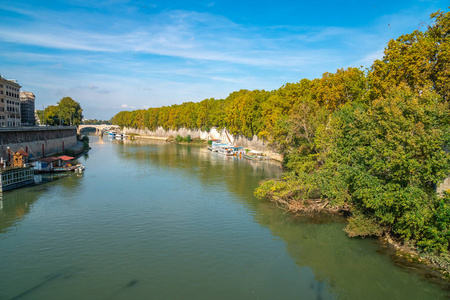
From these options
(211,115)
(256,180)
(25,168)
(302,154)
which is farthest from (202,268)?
(211,115)

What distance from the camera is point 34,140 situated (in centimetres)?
5988

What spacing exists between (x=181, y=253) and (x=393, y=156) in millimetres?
14929

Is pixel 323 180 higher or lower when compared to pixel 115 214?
higher

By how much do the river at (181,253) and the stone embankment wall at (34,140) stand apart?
51.9 feet

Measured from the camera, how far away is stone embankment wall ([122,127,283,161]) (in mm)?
79750

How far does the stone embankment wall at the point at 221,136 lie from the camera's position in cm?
7975

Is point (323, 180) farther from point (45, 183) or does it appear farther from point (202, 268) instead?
point (45, 183)

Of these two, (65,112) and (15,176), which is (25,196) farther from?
(65,112)

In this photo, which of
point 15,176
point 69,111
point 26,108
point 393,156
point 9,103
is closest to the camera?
point 393,156

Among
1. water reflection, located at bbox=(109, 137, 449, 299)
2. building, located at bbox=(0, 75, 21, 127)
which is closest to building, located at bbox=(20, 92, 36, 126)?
building, located at bbox=(0, 75, 21, 127)

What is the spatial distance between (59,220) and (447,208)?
27.9 m

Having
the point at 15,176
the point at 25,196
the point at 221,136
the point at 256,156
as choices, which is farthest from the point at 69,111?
the point at 25,196

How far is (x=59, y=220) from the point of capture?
89.2 ft

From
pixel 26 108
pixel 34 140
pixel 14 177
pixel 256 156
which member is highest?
pixel 26 108
